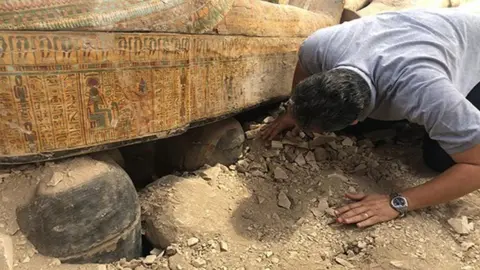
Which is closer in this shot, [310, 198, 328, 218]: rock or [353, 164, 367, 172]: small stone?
[310, 198, 328, 218]: rock

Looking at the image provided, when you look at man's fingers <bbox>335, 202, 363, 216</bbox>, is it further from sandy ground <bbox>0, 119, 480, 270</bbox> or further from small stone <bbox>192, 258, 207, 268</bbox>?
small stone <bbox>192, 258, 207, 268</bbox>

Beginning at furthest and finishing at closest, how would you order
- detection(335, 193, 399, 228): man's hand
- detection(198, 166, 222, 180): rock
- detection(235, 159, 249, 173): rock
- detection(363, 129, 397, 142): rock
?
detection(363, 129, 397, 142): rock
detection(235, 159, 249, 173): rock
detection(198, 166, 222, 180): rock
detection(335, 193, 399, 228): man's hand

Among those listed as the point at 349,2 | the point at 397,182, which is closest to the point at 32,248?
the point at 397,182

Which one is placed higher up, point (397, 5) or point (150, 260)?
point (397, 5)

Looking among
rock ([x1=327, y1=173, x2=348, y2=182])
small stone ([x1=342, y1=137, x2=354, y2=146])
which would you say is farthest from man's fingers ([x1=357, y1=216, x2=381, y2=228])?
small stone ([x1=342, y1=137, x2=354, y2=146])

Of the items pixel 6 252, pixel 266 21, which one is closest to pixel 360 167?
pixel 266 21

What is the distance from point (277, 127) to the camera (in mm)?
2541

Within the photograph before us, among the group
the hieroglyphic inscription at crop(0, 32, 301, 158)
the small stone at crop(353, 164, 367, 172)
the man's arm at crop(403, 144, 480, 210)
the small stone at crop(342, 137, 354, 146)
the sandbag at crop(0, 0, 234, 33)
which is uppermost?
the sandbag at crop(0, 0, 234, 33)

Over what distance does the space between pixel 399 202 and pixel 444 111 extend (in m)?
0.47

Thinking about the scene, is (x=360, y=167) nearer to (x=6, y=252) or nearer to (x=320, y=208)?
(x=320, y=208)

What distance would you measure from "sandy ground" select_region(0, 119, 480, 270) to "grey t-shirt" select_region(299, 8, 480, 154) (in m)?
0.41

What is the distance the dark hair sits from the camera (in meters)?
1.76

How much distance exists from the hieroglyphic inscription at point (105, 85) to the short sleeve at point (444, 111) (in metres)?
0.88

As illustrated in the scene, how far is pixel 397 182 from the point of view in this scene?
2277 mm
